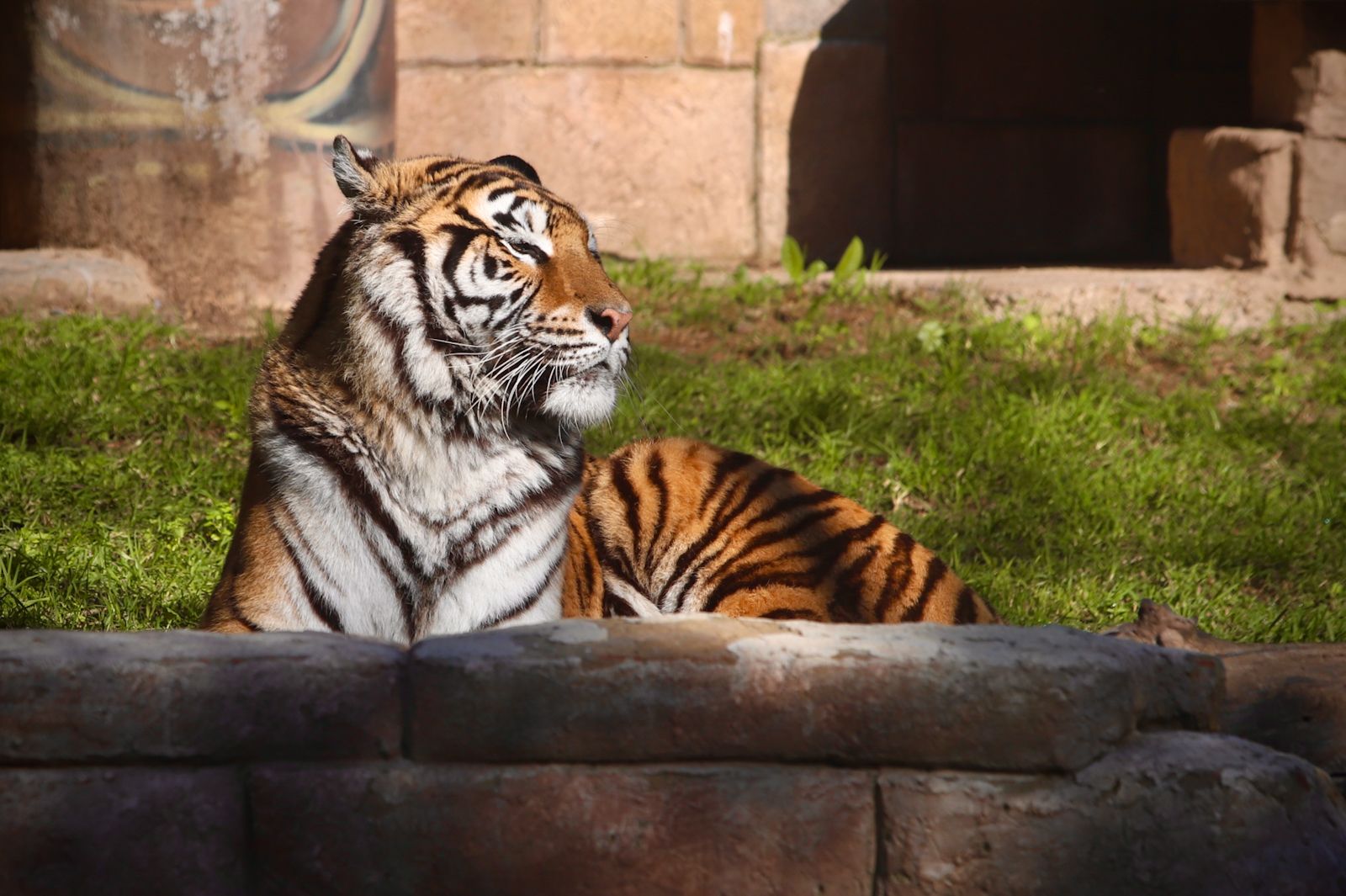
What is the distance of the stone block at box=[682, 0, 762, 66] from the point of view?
666 centimetres

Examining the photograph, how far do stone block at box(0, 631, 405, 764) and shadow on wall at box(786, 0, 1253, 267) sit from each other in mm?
5520

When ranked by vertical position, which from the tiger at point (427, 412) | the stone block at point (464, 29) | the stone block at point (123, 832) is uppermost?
the stone block at point (464, 29)

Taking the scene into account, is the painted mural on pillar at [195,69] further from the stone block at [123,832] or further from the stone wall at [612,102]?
the stone block at [123,832]

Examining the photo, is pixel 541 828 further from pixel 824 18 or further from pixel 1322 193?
pixel 824 18

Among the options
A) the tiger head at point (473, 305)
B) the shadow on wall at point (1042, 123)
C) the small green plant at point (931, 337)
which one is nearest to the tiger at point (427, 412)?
the tiger head at point (473, 305)

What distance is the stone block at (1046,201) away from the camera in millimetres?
7457

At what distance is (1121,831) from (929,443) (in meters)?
2.62

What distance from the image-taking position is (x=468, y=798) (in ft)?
6.39

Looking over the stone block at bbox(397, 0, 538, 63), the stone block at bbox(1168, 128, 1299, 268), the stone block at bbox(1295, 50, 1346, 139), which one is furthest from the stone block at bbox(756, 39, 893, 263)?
the stone block at bbox(1295, 50, 1346, 139)

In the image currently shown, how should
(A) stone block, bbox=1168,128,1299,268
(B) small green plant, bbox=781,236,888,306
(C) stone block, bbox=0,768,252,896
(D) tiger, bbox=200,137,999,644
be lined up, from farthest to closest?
(B) small green plant, bbox=781,236,888,306
(A) stone block, bbox=1168,128,1299,268
(D) tiger, bbox=200,137,999,644
(C) stone block, bbox=0,768,252,896

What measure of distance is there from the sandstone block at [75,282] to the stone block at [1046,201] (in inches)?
154

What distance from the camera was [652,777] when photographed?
1.96m

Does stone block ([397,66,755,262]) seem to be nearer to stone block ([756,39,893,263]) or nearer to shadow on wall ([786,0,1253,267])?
stone block ([756,39,893,263])

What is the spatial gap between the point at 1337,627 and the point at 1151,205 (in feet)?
15.1
